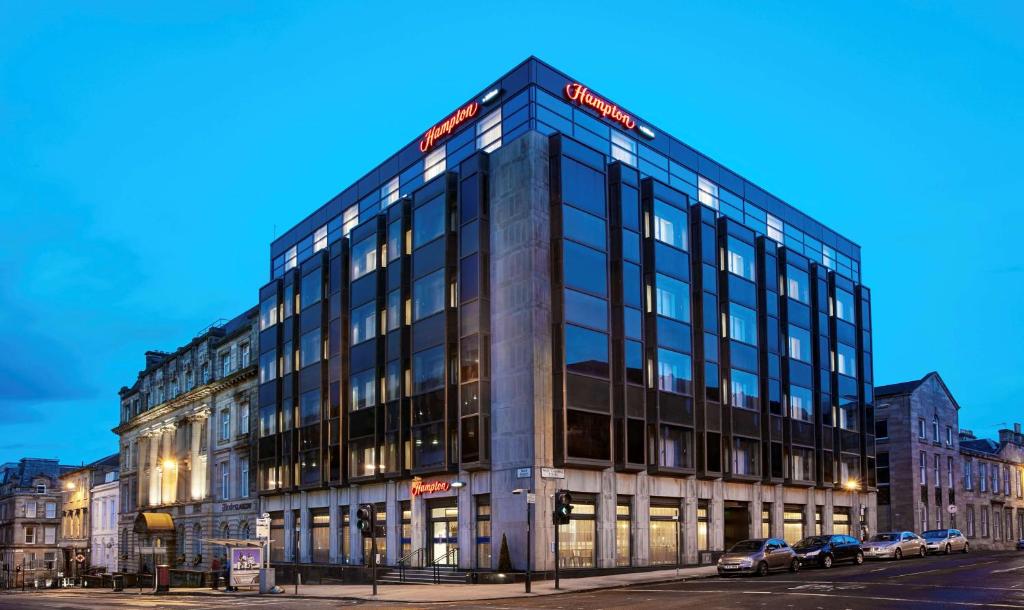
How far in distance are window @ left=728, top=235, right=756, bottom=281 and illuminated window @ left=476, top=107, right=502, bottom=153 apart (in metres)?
15.5

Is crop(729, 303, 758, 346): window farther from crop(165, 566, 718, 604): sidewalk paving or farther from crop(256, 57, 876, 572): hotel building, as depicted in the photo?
crop(165, 566, 718, 604): sidewalk paving

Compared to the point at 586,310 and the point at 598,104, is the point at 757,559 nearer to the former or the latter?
the point at 586,310

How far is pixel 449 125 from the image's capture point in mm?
51375

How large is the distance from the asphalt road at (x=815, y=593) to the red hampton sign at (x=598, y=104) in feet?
76.2

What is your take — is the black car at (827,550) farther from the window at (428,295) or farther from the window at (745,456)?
the window at (428,295)

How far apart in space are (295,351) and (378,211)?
12.0 meters

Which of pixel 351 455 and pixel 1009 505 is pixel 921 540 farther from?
pixel 1009 505

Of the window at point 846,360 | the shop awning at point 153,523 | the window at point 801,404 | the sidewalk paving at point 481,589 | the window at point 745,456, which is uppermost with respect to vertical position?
the window at point 846,360

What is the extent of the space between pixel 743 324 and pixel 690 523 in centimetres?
1219

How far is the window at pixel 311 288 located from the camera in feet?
198

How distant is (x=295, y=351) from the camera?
6294 cm

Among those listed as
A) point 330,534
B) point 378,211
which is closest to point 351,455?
point 330,534

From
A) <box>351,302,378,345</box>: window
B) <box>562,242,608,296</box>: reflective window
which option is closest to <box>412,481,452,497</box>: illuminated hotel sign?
<box>351,302,378,345</box>: window

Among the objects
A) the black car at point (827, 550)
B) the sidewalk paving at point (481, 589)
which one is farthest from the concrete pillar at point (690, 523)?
the black car at point (827, 550)
